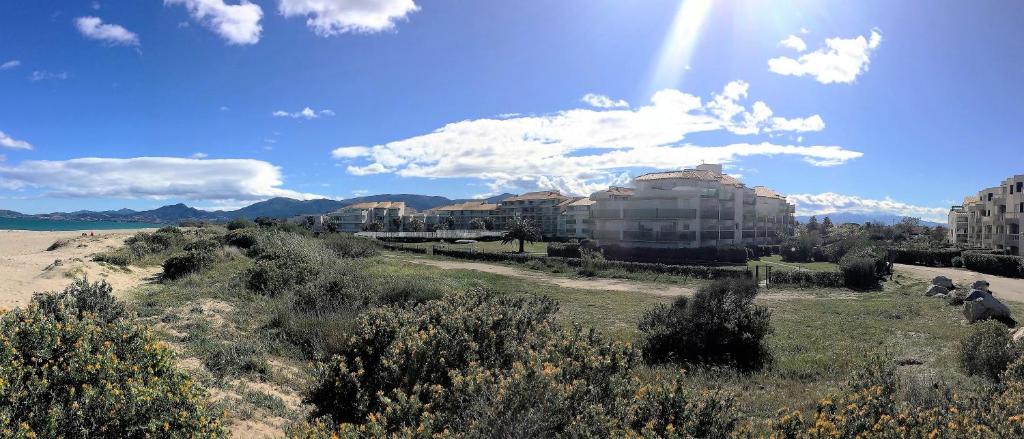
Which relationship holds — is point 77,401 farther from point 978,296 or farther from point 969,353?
point 978,296

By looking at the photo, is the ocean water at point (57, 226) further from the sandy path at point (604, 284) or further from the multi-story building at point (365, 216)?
the sandy path at point (604, 284)

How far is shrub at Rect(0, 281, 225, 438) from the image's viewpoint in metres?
3.75

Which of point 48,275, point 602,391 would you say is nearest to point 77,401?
point 602,391

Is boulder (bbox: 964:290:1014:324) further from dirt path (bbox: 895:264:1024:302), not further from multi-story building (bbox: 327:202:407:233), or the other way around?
multi-story building (bbox: 327:202:407:233)

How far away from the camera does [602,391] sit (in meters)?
5.23

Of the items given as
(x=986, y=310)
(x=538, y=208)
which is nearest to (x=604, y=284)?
(x=986, y=310)

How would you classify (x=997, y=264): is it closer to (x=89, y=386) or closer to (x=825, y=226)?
(x=89, y=386)

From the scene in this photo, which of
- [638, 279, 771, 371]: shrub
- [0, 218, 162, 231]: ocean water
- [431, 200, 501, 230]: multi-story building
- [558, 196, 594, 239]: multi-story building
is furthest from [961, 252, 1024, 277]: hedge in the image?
[0, 218, 162, 231]: ocean water

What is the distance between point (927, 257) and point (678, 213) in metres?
20.2

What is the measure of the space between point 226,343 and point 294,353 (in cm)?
130

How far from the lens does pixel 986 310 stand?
1658cm

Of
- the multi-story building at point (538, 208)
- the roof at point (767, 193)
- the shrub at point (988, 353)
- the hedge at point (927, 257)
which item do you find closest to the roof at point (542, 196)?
the multi-story building at point (538, 208)

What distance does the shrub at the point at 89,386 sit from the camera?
12.3 feet

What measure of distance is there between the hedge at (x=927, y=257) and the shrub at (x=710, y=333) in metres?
37.0
